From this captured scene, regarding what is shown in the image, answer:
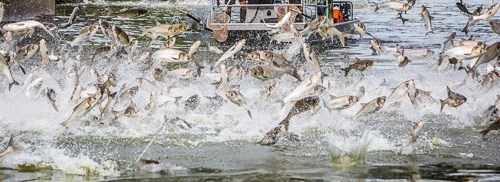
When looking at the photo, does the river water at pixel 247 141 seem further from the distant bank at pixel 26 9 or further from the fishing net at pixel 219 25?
the distant bank at pixel 26 9

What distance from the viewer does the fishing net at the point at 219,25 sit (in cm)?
2822

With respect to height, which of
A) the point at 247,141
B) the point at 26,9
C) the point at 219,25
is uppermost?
the point at 219,25

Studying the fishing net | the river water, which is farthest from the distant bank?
the river water

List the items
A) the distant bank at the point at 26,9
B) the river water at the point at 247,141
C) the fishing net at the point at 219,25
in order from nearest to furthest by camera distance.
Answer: the river water at the point at 247,141 → the fishing net at the point at 219,25 → the distant bank at the point at 26,9

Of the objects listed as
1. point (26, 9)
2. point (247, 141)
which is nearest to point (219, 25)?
point (247, 141)

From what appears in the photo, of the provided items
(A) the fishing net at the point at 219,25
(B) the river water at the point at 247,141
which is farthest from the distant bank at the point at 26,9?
(B) the river water at the point at 247,141

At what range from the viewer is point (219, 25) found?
28.2 m

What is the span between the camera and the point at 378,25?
40.9 metres

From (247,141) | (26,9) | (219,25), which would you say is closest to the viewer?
(247,141)

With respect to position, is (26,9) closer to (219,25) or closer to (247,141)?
Result: (219,25)

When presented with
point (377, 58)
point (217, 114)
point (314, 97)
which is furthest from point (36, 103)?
point (377, 58)

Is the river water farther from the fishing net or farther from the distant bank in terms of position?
the distant bank

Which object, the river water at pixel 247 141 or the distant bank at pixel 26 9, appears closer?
the river water at pixel 247 141

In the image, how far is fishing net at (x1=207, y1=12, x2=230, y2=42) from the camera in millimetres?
28216
